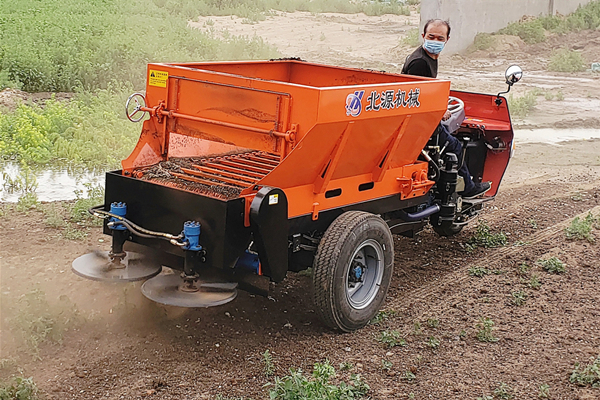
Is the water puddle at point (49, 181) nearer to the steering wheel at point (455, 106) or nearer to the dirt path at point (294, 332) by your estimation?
the dirt path at point (294, 332)

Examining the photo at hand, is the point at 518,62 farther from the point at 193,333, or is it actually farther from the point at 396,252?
the point at 193,333

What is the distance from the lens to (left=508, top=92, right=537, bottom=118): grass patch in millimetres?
14680

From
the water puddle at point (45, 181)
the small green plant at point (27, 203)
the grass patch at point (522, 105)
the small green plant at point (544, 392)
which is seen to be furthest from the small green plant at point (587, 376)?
the grass patch at point (522, 105)

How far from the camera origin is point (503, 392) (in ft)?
13.9

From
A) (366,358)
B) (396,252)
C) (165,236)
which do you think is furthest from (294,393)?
(396,252)

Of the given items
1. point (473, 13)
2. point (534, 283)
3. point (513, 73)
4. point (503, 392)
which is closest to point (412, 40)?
point (473, 13)

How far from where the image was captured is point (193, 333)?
4836 mm

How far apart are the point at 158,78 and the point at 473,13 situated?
61.4ft

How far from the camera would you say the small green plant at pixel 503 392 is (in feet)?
13.8

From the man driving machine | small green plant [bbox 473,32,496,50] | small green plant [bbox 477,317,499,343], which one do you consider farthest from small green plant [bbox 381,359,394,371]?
small green plant [bbox 473,32,496,50]

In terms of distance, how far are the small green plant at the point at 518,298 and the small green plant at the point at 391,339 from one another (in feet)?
3.96

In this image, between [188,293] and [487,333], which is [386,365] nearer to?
[487,333]

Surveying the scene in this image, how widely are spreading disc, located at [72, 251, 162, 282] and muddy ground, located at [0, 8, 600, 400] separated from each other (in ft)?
1.19

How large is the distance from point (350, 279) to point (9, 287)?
2.44 metres
